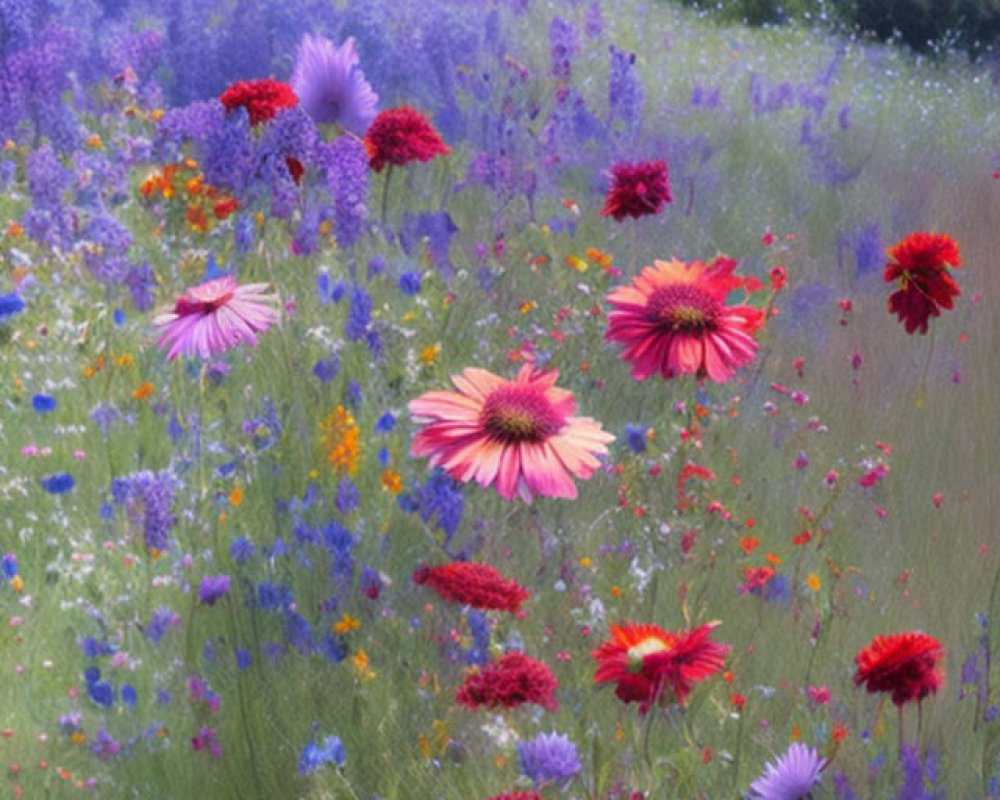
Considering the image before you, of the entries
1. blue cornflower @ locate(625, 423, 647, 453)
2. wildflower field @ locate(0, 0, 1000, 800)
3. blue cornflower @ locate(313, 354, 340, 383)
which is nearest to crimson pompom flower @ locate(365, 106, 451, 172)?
wildflower field @ locate(0, 0, 1000, 800)

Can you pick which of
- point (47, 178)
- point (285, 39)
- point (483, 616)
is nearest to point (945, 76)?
point (285, 39)

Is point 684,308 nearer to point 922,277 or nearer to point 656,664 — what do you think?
point 656,664

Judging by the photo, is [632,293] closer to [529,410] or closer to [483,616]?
[529,410]

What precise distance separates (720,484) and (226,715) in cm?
119

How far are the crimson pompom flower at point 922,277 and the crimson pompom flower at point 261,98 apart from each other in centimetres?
132

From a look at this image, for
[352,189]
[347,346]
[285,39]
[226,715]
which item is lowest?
[226,715]

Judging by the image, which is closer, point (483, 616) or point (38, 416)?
point (483, 616)

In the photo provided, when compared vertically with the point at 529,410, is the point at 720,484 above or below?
above

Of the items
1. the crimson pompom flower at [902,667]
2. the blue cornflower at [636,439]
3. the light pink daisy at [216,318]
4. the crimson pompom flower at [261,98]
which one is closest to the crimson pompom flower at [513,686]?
the crimson pompom flower at [902,667]

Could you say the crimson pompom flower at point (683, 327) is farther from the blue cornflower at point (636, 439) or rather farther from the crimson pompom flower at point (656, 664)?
the blue cornflower at point (636, 439)

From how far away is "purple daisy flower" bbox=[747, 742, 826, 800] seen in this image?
1474 mm

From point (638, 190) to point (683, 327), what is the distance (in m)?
1.16

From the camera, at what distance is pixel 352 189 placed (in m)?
3.02

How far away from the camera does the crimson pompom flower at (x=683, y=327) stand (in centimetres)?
168
